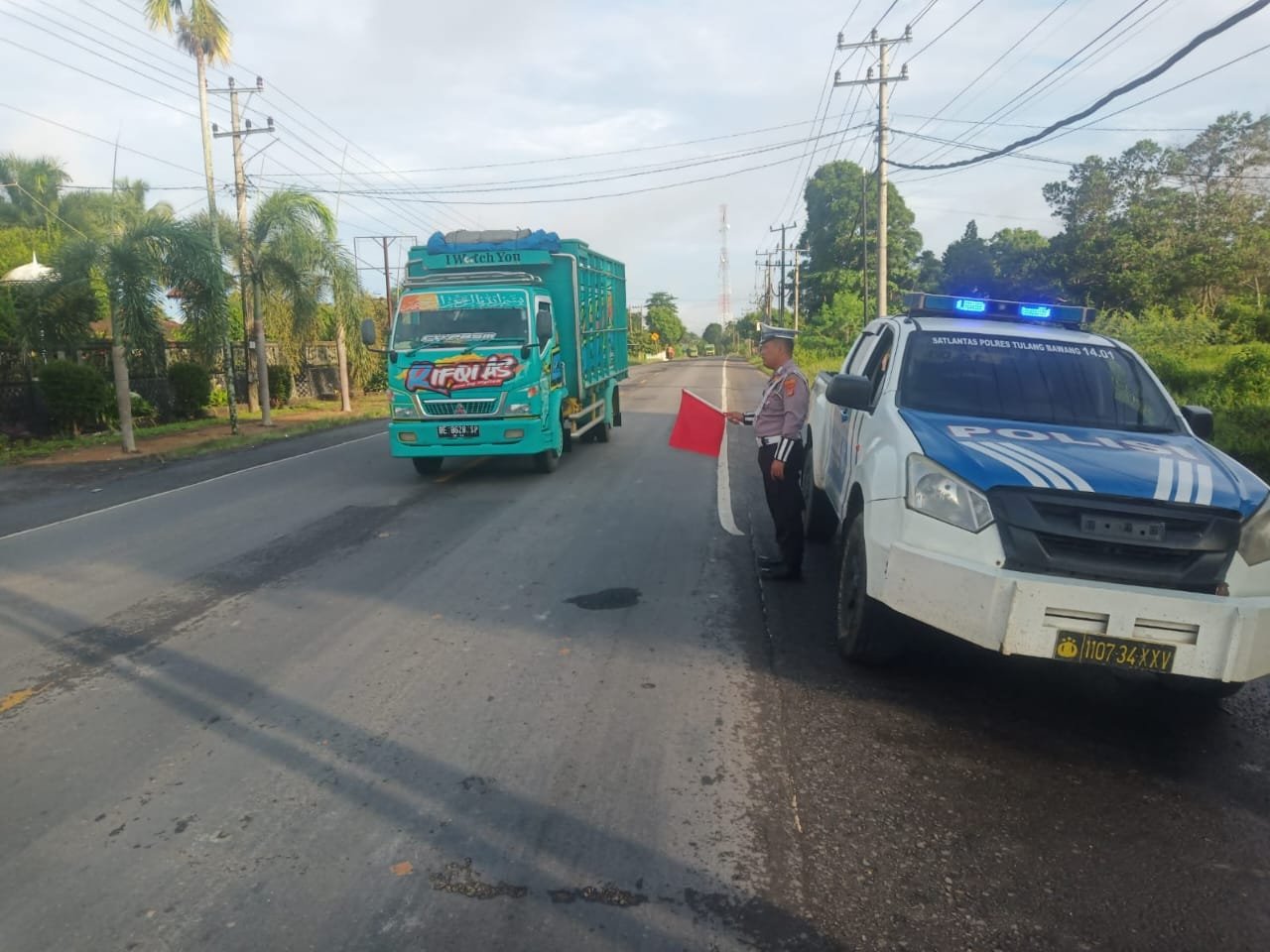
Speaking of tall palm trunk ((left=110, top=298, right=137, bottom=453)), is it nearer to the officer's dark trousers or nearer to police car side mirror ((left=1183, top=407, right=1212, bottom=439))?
the officer's dark trousers

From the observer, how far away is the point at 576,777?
13.3 feet

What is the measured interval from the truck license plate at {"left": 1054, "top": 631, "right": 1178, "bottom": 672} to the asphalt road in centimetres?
51

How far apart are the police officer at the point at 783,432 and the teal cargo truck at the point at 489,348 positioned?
5.14 metres

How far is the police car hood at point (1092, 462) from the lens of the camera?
418cm

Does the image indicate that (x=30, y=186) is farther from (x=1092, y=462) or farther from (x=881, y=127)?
(x=1092, y=462)

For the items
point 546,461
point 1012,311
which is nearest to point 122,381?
point 546,461

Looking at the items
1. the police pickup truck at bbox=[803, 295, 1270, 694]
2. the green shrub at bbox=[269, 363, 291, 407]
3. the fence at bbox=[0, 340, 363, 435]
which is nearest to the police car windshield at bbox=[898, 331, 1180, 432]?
the police pickup truck at bbox=[803, 295, 1270, 694]

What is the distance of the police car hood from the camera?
165 inches

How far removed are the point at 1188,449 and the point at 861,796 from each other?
104 inches

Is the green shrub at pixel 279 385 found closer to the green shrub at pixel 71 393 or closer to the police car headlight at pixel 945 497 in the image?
the green shrub at pixel 71 393

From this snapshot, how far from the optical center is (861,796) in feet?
12.7

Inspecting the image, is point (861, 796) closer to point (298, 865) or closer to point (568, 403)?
point (298, 865)

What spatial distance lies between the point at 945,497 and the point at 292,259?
68.5 ft

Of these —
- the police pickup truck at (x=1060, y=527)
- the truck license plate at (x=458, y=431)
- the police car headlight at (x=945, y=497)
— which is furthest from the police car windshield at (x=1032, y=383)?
the truck license plate at (x=458, y=431)
